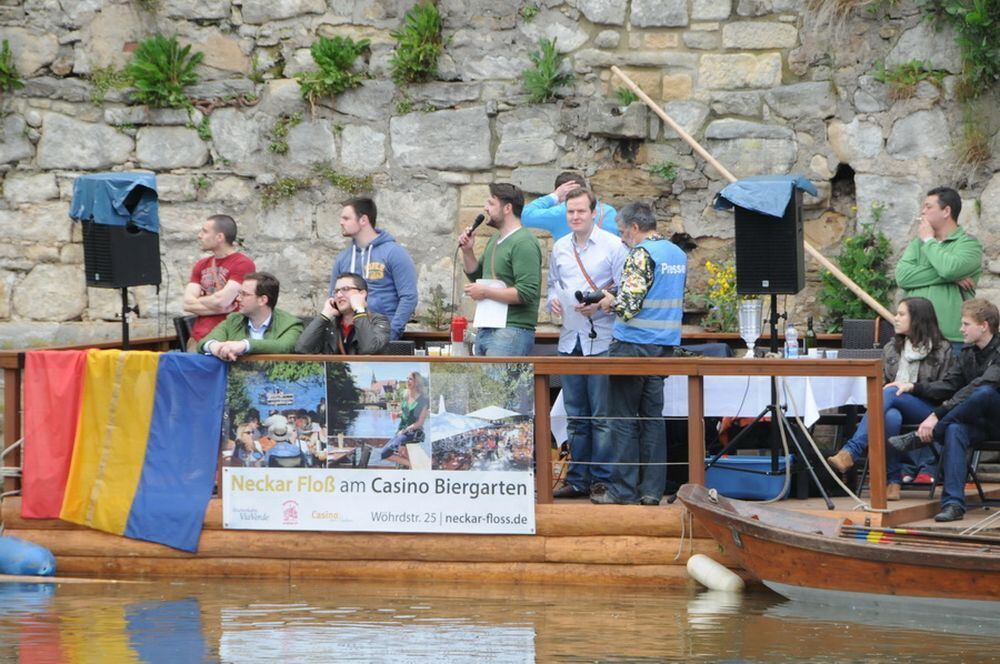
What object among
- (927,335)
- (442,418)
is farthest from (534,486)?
(927,335)

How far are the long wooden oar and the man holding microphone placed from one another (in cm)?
268

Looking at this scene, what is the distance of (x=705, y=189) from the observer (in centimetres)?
1200

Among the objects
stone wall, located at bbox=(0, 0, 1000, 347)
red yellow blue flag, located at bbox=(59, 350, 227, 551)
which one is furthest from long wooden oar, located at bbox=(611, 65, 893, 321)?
red yellow blue flag, located at bbox=(59, 350, 227, 551)

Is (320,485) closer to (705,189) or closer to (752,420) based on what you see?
(752,420)

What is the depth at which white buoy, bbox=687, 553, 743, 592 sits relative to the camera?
828cm

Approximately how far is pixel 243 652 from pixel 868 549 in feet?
9.89

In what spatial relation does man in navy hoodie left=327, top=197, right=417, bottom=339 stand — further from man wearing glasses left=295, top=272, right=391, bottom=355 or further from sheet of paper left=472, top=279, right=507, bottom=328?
man wearing glasses left=295, top=272, right=391, bottom=355

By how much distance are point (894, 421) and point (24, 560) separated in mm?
4893

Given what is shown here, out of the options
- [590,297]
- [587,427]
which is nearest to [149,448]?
[587,427]

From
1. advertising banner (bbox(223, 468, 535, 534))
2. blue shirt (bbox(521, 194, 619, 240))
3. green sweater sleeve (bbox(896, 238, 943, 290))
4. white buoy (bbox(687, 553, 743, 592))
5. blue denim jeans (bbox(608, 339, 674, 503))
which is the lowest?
white buoy (bbox(687, 553, 743, 592))

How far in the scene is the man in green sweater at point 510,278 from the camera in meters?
9.28

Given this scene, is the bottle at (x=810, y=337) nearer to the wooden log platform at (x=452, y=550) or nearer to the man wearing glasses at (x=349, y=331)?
the wooden log platform at (x=452, y=550)

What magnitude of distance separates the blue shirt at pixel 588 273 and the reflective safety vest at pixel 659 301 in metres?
0.31

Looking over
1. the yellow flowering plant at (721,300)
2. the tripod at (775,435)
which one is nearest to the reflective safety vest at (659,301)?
the tripod at (775,435)
